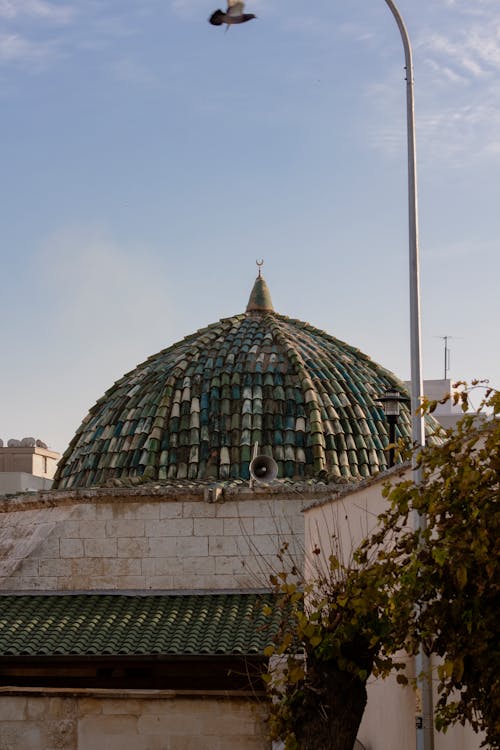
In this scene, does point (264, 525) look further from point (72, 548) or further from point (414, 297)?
point (414, 297)

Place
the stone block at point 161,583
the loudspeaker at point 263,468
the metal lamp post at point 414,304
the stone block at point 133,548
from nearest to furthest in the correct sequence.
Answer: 1. the metal lamp post at point 414,304
2. the stone block at point 161,583
3. the stone block at point 133,548
4. the loudspeaker at point 263,468

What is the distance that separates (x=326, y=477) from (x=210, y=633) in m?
4.32

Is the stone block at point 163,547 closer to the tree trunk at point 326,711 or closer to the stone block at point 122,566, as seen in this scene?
the stone block at point 122,566

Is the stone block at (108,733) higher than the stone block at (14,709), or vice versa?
the stone block at (14,709)

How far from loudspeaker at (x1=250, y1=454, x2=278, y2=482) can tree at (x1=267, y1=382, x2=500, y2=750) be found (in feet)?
36.6

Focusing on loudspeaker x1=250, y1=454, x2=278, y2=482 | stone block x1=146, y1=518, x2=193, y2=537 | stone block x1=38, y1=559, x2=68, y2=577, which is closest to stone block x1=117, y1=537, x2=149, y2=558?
stone block x1=146, y1=518, x2=193, y2=537

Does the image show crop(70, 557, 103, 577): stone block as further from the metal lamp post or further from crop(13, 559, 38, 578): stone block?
the metal lamp post

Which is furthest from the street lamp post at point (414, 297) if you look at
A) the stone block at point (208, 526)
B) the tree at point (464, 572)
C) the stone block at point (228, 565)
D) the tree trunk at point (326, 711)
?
the stone block at point (208, 526)

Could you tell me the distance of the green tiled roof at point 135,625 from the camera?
18375 millimetres

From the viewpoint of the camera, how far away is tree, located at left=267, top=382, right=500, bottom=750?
9.09 m

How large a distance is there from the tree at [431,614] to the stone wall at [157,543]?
34.1ft

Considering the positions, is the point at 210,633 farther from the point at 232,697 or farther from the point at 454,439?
the point at 454,439

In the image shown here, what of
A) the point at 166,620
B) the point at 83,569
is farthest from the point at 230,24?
the point at 83,569

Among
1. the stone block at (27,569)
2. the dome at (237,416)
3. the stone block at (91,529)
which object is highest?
the dome at (237,416)
